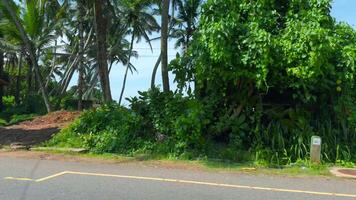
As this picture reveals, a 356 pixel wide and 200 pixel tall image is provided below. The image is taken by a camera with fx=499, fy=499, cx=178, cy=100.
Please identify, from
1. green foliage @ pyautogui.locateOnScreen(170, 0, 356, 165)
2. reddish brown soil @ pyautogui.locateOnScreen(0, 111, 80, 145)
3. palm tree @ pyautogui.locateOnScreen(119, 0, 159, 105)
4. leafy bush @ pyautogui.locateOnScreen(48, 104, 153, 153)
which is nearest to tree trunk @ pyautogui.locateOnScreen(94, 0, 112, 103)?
reddish brown soil @ pyautogui.locateOnScreen(0, 111, 80, 145)

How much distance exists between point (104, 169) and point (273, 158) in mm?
4226

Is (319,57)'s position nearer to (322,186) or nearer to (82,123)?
(322,186)

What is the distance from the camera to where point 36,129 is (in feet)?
56.3

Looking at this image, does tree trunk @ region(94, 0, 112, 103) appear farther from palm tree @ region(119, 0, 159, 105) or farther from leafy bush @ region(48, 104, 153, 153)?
palm tree @ region(119, 0, 159, 105)

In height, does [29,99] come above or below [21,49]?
below

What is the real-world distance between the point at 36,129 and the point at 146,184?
9517 mm

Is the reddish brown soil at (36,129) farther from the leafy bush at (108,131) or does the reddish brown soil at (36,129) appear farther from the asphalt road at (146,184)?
the asphalt road at (146,184)

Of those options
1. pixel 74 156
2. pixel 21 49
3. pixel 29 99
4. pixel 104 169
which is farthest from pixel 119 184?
pixel 21 49

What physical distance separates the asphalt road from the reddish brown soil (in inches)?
178

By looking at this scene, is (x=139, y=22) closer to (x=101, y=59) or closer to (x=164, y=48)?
(x=101, y=59)

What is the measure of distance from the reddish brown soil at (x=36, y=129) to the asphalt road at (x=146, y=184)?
14.8 feet

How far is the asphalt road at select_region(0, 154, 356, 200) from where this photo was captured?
7680 millimetres

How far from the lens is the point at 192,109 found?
13.1 m

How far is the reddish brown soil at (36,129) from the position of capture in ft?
50.9
